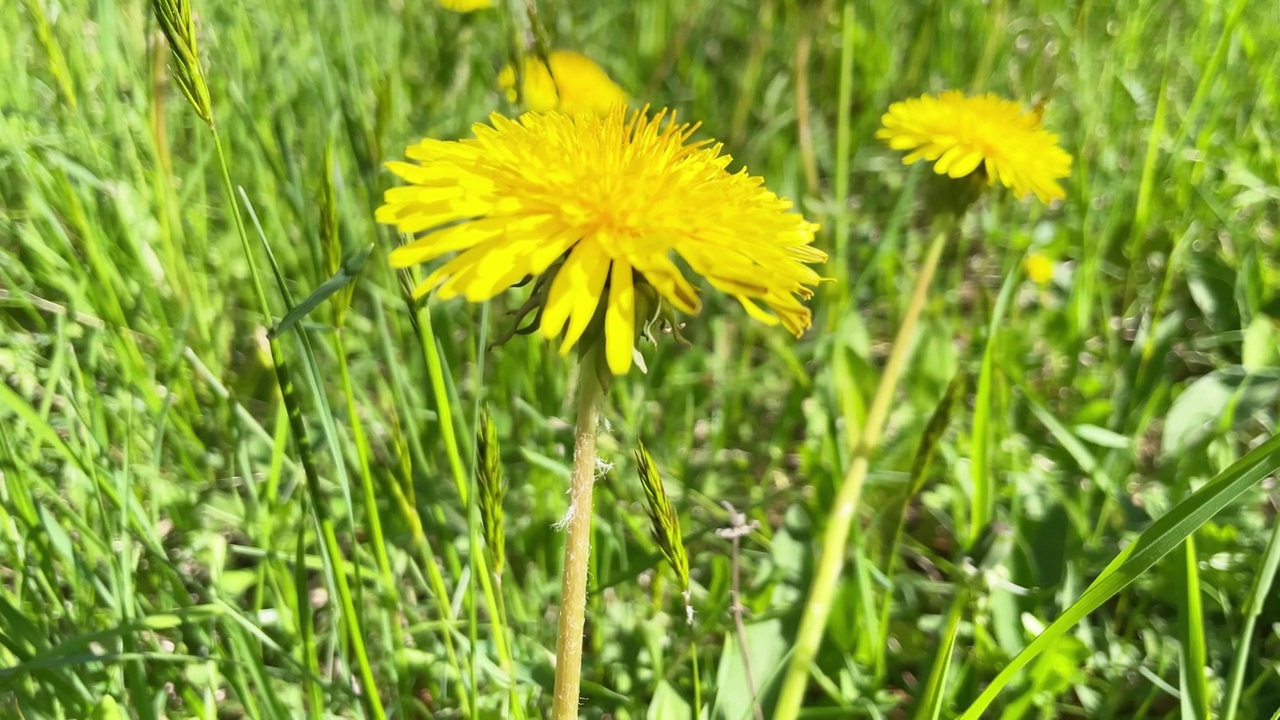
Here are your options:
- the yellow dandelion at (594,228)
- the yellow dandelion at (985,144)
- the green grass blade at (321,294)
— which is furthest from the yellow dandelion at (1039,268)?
the green grass blade at (321,294)

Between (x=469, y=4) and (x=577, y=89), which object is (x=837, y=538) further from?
(x=469, y=4)

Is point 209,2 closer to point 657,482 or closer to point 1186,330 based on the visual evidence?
point 657,482

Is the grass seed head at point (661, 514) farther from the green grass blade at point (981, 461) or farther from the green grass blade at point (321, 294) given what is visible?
the green grass blade at point (981, 461)

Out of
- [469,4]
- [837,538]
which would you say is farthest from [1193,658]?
[469,4]

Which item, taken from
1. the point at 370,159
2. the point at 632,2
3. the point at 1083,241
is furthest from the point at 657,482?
the point at 632,2

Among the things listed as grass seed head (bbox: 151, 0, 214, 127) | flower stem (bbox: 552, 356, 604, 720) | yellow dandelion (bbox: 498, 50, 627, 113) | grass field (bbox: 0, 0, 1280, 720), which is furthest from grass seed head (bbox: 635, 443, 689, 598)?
yellow dandelion (bbox: 498, 50, 627, 113)

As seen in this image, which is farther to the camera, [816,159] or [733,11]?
[733,11]
